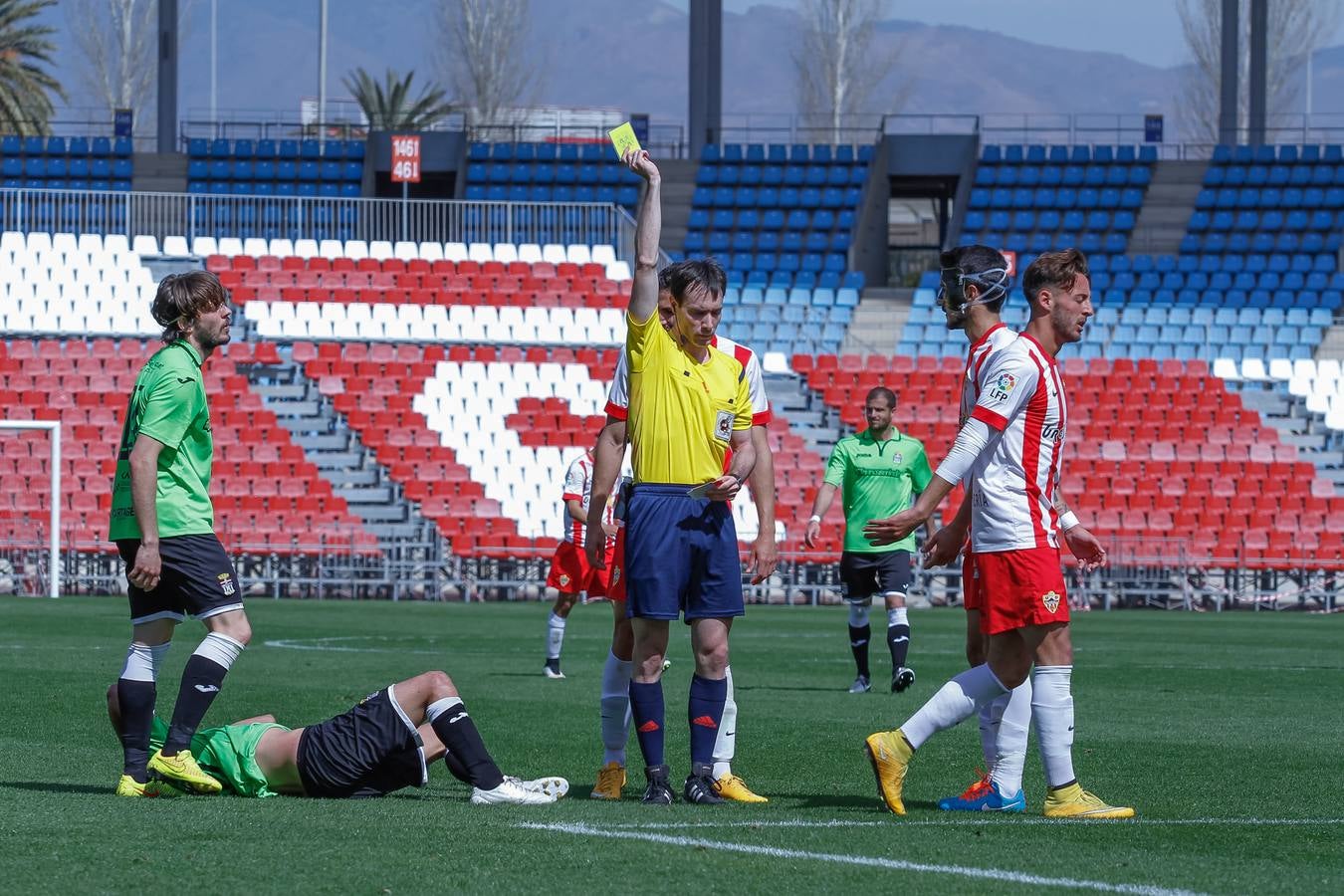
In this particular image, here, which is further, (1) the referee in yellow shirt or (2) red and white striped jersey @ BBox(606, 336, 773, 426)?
(2) red and white striped jersey @ BBox(606, 336, 773, 426)

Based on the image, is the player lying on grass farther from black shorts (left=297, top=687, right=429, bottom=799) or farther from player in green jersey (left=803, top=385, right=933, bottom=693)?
player in green jersey (left=803, top=385, right=933, bottom=693)

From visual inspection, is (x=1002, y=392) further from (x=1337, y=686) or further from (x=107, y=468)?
(x=107, y=468)

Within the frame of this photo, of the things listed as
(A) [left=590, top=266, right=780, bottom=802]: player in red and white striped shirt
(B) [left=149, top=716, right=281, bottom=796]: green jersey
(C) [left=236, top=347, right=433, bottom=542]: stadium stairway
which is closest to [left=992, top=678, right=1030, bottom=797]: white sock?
(A) [left=590, top=266, right=780, bottom=802]: player in red and white striped shirt

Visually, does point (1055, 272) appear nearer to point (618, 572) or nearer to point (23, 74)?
point (618, 572)

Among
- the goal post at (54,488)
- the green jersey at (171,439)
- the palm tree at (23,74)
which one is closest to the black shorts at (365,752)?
the green jersey at (171,439)

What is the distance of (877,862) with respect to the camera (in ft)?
19.7

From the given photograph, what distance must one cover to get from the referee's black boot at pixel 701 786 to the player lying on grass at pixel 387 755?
18.9 inches

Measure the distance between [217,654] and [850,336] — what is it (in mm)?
29488

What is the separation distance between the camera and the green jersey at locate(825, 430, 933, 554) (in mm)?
13906

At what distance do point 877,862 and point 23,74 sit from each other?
51794mm

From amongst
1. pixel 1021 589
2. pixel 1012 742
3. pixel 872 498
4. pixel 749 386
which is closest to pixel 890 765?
pixel 1012 742

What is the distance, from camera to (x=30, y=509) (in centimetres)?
2806

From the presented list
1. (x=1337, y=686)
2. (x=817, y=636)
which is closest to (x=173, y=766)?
(x=1337, y=686)

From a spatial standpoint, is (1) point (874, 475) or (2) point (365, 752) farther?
(1) point (874, 475)
